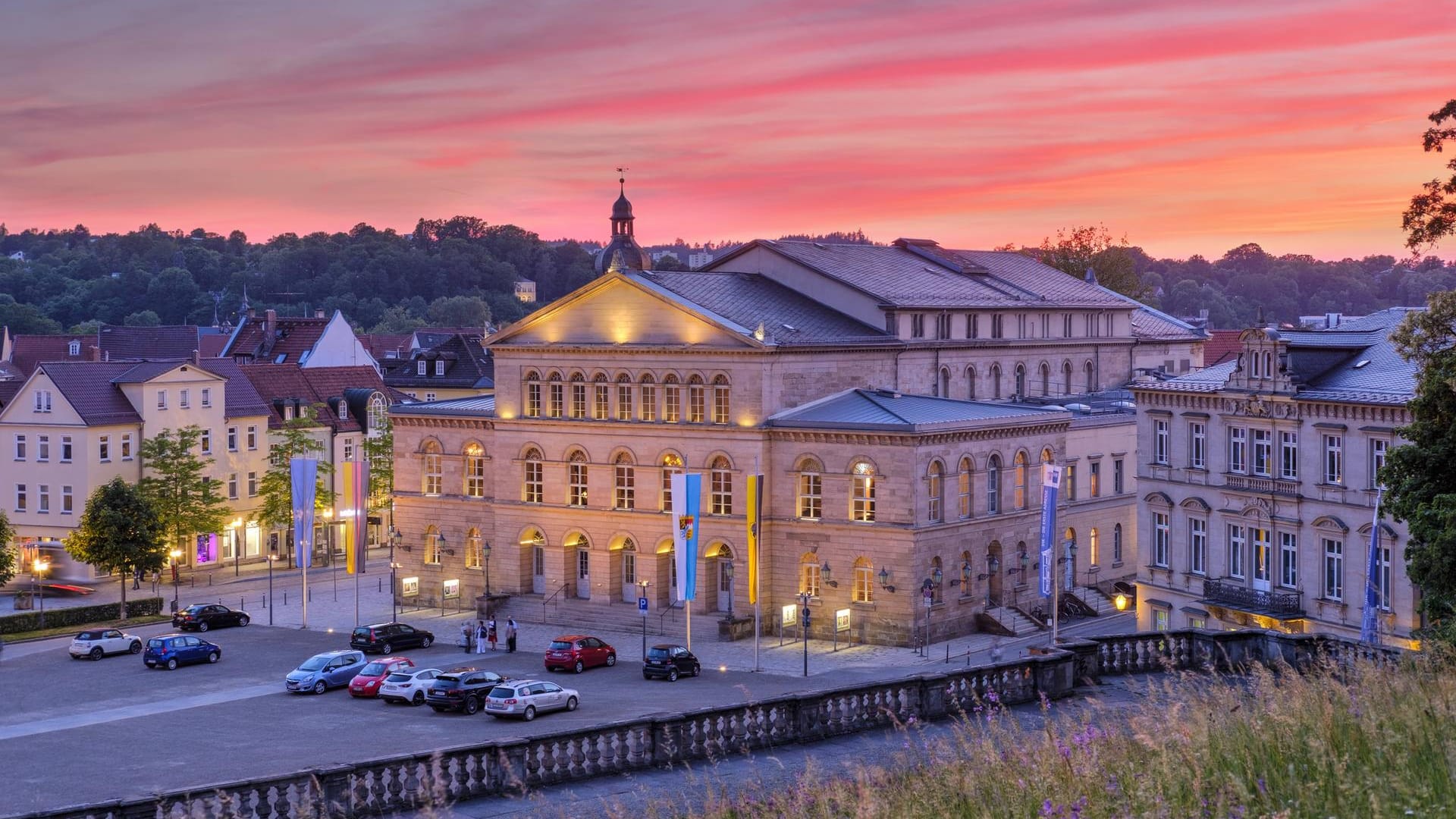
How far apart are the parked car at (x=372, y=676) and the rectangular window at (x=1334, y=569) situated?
1237 inches

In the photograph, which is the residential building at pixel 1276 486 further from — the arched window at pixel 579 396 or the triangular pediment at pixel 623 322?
the arched window at pixel 579 396

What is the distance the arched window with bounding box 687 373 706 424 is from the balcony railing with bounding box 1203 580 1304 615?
23.3 meters

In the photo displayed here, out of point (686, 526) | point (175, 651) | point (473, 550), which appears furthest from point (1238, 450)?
point (175, 651)

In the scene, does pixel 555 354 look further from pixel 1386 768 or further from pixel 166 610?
pixel 1386 768

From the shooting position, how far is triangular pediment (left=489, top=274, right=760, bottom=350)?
237 feet

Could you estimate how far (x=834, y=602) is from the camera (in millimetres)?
69062

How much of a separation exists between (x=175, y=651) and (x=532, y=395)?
2064 centimetres

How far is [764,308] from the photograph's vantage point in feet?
253

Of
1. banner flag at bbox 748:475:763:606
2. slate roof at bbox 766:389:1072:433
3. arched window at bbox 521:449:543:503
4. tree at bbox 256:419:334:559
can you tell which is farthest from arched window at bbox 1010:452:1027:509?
tree at bbox 256:419:334:559

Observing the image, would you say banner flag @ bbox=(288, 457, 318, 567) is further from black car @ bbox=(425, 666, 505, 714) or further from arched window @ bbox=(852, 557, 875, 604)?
arched window @ bbox=(852, 557, 875, 604)

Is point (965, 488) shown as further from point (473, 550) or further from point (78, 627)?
point (78, 627)

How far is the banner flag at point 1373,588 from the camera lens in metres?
48.6

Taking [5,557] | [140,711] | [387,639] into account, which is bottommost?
[140,711]

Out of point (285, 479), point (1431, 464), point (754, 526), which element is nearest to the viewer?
point (1431, 464)
